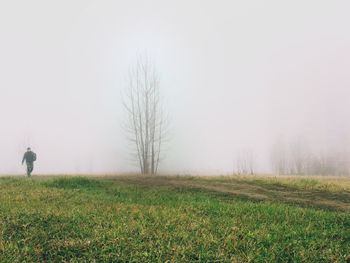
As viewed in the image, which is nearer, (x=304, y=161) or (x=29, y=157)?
(x=29, y=157)

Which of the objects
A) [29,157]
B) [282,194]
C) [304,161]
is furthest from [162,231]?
[304,161]

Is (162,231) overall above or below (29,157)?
below

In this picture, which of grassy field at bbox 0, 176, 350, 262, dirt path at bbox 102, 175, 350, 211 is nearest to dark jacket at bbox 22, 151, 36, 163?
dirt path at bbox 102, 175, 350, 211

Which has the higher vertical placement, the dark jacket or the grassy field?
the dark jacket

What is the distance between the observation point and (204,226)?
42.5 feet

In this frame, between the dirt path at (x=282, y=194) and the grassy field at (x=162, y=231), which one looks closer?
the grassy field at (x=162, y=231)

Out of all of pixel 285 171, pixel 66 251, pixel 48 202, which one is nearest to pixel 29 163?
pixel 48 202

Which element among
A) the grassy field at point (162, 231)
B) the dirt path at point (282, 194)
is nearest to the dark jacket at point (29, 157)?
the dirt path at point (282, 194)

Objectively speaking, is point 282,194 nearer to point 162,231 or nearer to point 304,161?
point 162,231

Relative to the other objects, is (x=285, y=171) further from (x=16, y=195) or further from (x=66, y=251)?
(x=66, y=251)

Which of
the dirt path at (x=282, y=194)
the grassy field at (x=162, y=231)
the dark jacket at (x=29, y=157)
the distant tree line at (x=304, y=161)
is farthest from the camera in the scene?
the distant tree line at (x=304, y=161)

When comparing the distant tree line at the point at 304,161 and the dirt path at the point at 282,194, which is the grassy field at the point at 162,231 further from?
the distant tree line at the point at 304,161

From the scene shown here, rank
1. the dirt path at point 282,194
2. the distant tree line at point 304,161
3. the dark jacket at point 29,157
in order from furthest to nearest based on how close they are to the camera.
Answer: the distant tree line at point 304,161 < the dark jacket at point 29,157 < the dirt path at point 282,194

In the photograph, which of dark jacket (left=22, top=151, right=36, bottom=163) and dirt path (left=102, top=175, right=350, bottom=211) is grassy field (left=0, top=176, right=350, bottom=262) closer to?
dirt path (left=102, top=175, right=350, bottom=211)
